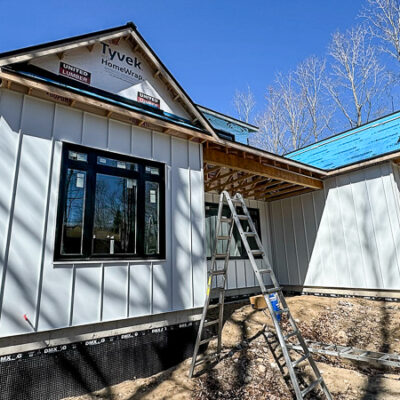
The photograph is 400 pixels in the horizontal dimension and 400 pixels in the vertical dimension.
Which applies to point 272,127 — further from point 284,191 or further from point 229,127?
point 284,191

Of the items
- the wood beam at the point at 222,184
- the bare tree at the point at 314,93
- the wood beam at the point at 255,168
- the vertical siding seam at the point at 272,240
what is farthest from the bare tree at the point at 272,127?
the wood beam at the point at 222,184

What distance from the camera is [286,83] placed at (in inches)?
797

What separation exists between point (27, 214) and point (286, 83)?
21.3m

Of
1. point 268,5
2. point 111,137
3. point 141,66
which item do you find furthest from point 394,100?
point 111,137

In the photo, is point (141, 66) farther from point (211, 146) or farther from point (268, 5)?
point (268, 5)

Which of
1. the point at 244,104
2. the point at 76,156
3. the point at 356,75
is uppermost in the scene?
the point at 244,104

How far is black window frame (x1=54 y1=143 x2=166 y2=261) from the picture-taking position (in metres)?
3.43

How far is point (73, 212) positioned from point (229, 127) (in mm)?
7479

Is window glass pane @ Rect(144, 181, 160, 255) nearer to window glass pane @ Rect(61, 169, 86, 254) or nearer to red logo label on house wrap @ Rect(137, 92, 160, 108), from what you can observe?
window glass pane @ Rect(61, 169, 86, 254)

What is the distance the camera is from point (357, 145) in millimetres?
8328

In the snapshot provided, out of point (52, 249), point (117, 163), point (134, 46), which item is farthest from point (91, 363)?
point (134, 46)

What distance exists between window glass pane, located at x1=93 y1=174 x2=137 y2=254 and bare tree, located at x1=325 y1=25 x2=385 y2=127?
704 inches

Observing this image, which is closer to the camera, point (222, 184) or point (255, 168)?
point (255, 168)

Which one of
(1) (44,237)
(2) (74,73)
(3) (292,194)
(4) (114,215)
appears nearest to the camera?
(1) (44,237)
